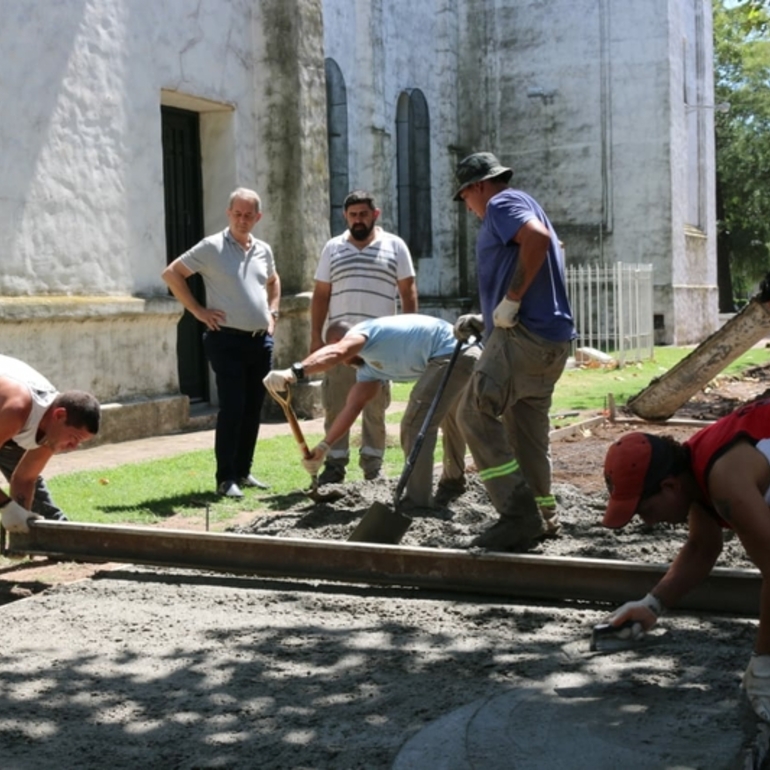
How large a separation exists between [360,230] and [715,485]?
530cm

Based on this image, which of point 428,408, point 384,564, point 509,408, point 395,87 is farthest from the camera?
point 395,87

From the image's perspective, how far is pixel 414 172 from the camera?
23016 mm

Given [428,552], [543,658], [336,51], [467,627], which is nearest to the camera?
[543,658]

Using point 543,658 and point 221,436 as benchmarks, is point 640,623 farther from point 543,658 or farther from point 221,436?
point 221,436

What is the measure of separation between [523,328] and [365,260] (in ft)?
9.02

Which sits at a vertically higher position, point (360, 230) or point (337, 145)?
point (337, 145)

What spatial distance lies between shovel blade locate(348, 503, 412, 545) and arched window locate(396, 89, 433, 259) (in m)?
16.8

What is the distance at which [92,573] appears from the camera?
6.34 meters

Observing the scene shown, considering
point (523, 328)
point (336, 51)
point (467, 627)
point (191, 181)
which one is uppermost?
point (336, 51)

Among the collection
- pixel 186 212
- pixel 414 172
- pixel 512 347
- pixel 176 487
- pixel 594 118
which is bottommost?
pixel 176 487

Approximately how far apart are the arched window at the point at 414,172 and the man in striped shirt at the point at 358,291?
13903mm

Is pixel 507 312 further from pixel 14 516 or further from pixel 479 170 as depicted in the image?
pixel 14 516

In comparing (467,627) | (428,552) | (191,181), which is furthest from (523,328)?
(191,181)

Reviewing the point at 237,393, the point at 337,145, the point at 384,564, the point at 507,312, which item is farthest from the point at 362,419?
the point at 337,145
